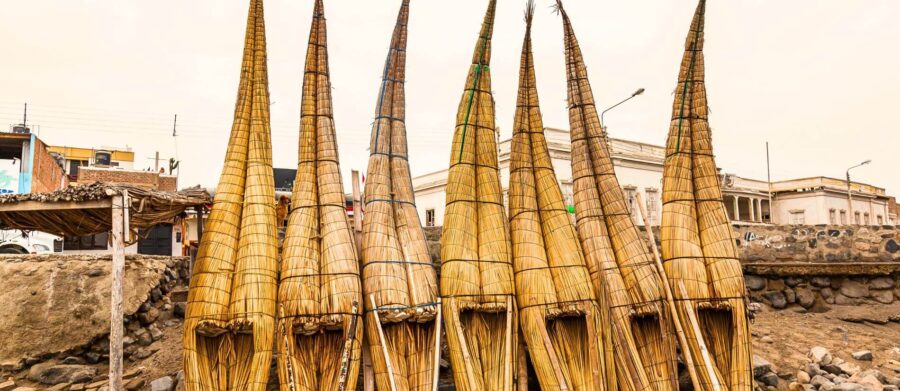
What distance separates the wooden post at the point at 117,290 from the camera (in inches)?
177

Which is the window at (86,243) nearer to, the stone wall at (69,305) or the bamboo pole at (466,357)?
the stone wall at (69,305)

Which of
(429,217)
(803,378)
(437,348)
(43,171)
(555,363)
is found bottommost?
(803,378)

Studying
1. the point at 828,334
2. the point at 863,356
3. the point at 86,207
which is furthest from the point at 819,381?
the point at 86,207

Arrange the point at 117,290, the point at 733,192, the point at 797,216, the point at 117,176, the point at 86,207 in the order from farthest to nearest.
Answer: the point at 797,216
the point at 733,192
the point at 117,176
the point at 86,207
the point at 117,290

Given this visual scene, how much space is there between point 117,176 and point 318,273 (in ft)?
59.9

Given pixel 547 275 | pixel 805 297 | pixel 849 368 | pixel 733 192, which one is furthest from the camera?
pixel 733 192

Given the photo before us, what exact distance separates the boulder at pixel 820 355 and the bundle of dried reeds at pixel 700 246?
1.43 m

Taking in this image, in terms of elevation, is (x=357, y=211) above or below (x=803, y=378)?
above

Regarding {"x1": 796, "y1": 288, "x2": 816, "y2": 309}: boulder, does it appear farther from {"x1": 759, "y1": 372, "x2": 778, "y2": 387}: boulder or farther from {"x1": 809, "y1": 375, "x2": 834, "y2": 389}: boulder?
{"x1": 759, "y1": 372, "x2": 778, "y2": 387}: boulder

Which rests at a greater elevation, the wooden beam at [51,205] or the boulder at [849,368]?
the wooden beam at [51,205]

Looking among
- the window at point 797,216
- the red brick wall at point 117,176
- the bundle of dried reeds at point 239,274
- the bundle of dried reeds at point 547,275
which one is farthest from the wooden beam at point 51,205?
the window at point 797,216

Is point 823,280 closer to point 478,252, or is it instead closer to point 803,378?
point 803,378

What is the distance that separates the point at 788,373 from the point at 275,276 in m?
5.25

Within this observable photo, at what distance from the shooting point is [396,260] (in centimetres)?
493
